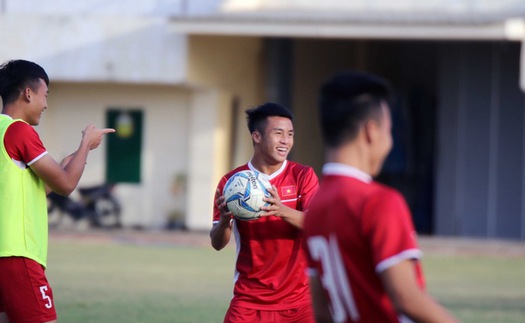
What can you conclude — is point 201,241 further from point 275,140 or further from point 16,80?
point 16,80

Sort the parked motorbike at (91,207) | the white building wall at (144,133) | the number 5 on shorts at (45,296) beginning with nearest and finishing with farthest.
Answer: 1. the number 5 on shorts at (45,296)
2. the parked motorbike at (91,207)
3. the white building wall at (144,133)

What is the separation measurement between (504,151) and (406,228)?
20005 mm

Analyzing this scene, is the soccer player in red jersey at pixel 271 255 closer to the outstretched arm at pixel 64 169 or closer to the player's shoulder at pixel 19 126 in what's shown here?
the outstretched arm at pixel 64 169

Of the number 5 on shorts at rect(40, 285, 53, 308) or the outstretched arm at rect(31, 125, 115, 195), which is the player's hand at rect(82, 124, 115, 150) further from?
the number 5 on shorts at rect(40, 285, 53, 308)

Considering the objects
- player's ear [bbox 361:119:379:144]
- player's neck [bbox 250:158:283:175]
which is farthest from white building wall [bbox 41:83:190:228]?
player's ear [bbox 361:119:379:144]

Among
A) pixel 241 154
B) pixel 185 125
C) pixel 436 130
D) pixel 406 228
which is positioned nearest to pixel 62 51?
pixel 185 125

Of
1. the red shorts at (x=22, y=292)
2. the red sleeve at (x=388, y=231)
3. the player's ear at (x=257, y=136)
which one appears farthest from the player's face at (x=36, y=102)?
the red sleeve at (x=388, y=231)

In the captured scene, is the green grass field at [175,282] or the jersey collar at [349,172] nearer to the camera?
the jersey collar at [349,172]

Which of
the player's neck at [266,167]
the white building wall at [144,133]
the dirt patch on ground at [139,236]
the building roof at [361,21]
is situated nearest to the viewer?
the player's neck at [266,167]

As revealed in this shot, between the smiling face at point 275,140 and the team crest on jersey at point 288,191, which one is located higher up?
the smiling face at point 275,140

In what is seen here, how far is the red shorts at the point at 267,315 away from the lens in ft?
22.0

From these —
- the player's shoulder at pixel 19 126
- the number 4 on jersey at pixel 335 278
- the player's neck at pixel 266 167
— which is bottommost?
the number 4 on jersey at pixel 335 278

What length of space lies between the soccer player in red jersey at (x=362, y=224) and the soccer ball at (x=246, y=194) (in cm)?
251

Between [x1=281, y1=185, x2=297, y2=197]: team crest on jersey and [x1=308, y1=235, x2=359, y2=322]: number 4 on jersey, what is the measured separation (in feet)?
9.45
